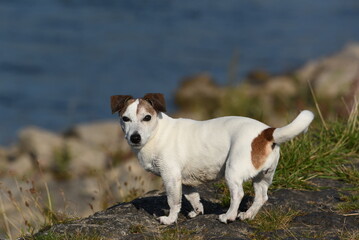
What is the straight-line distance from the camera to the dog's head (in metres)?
5.63

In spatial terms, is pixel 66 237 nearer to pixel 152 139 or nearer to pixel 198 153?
pixel 152 139

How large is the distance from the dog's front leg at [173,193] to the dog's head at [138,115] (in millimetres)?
385

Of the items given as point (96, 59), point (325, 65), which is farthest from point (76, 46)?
point (325, 65)

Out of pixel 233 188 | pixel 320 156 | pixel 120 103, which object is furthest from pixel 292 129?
pixel 320 156

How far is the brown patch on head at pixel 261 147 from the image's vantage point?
5371 mm

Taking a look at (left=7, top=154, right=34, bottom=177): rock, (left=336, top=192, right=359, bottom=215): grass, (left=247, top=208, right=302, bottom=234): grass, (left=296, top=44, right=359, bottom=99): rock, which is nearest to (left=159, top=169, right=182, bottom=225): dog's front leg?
→ (left=247, top=208, right=302, bottom=234): grass

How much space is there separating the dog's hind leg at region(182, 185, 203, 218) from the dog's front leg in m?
0.22

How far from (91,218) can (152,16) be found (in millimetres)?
25209

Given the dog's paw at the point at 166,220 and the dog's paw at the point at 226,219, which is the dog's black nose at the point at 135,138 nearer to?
the dog's paw at the point at 166,220

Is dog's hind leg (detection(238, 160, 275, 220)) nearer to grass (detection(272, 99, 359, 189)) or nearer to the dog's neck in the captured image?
the dog's neck

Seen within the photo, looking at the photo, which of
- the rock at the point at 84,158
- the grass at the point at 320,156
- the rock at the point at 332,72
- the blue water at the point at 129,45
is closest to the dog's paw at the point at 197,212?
the grass at the point at 320,156

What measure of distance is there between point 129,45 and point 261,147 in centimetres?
2134

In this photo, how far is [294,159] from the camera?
284 inches

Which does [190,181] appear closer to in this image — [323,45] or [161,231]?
[161,231]
